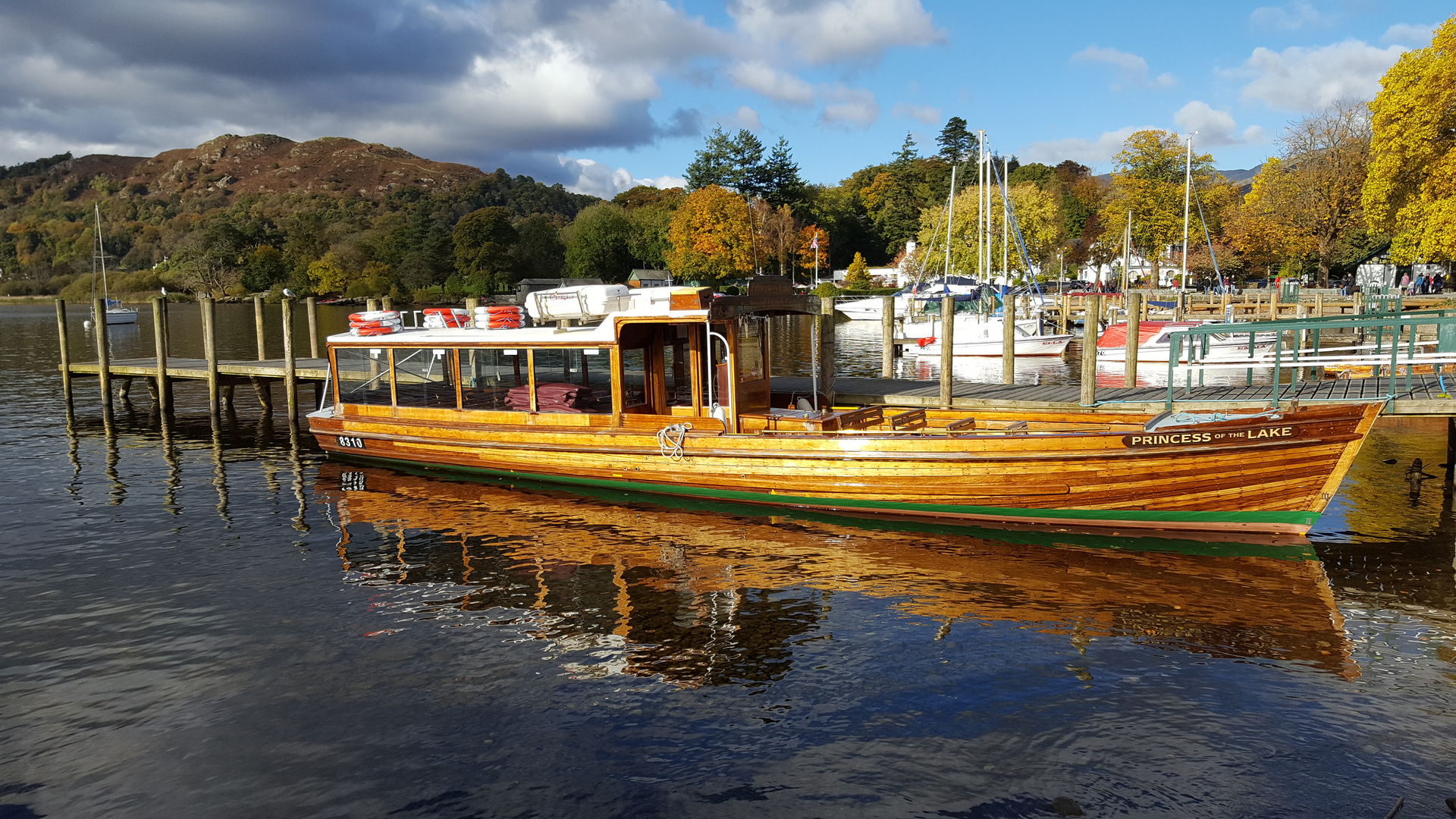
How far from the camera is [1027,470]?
1174cm

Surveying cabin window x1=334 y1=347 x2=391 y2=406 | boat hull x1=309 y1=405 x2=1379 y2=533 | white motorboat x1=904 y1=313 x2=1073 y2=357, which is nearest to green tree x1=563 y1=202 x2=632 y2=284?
white motorboat x1=904 y1=313 x2=1073 y2=357

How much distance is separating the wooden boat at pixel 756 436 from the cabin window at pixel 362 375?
0.04 meters

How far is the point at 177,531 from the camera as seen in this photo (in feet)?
43.4

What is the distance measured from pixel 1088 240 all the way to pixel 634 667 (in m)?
85.7

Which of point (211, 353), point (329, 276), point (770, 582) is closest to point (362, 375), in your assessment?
point (211, 353)

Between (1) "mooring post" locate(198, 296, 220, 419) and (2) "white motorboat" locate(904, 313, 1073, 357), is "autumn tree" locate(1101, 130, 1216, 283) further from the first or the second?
(1) "mooring post" locate(198, 296, 220, 419)

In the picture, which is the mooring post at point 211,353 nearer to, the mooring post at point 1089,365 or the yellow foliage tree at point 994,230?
the mooring post at point 1089,365

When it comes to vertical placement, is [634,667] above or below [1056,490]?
below

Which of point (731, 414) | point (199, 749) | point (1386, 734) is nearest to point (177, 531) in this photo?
point (199, 749)

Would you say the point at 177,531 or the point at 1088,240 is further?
the point at 1088,240

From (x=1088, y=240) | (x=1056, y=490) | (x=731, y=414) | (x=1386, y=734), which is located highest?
(x=1088, y=240)

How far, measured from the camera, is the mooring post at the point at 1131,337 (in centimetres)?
1537

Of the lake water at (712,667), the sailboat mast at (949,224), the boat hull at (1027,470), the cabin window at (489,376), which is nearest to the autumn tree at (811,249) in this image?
the sailboat mast at (949,224)

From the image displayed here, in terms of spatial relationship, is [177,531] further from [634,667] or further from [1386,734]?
[1386,734]
